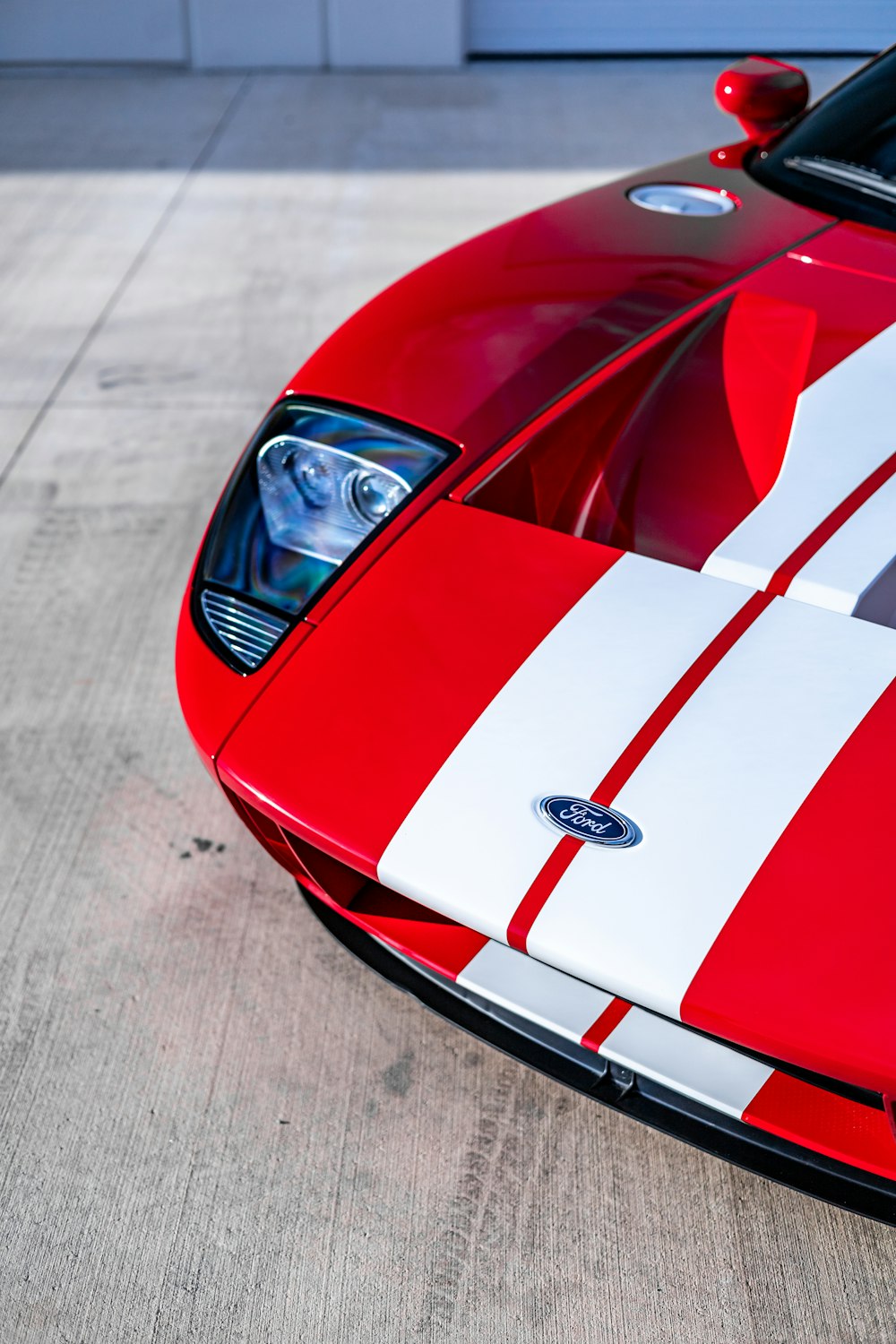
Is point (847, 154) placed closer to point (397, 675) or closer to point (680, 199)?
point (680, 199)

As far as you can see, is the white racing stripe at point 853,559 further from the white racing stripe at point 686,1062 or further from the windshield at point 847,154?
the windshield at point 847,154

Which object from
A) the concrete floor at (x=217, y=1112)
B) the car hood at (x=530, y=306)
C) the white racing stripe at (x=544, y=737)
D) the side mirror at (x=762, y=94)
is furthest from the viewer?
the side mirror at (x=762, y=94)

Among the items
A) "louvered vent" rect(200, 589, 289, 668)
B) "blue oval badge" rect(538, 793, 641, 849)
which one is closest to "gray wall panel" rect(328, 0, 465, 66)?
"louvered vent" rect(200, 589, 289, 668)

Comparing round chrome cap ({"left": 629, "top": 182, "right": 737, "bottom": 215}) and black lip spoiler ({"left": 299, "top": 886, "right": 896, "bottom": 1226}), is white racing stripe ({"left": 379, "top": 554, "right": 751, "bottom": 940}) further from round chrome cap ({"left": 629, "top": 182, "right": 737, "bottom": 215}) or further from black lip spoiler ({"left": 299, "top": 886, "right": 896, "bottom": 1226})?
round chrome cap ({"left": 629, "top": 182, "right": 737, "bottom": 215})

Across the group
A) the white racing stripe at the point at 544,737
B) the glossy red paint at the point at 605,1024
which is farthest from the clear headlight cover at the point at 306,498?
the glossy red paint at the point at 605,1024

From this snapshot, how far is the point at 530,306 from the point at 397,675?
693mm

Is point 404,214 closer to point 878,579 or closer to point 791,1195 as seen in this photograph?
point 878,579

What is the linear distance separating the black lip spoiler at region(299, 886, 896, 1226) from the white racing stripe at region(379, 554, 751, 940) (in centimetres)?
26

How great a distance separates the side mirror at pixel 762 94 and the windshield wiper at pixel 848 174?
0.29 m

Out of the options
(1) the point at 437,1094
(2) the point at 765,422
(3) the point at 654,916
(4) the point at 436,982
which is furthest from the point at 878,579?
(1) the point at 437,1094

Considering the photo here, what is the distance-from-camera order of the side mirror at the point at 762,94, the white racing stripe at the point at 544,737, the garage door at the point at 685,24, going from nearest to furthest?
1. the white racing stripe at the point at 544,737
2. the side mirror at the point at 762,94
3. the garage door at the point at 685,24

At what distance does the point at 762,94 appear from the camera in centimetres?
214

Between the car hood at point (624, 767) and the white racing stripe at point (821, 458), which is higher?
the white racing stripe at point (821, 458)

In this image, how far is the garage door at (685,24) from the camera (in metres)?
6.03
